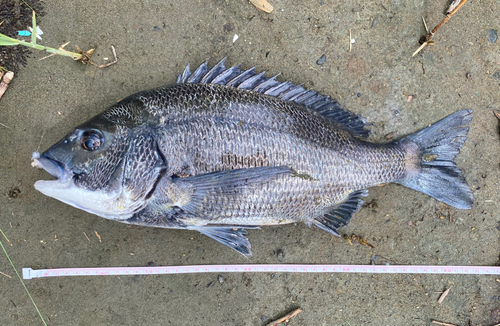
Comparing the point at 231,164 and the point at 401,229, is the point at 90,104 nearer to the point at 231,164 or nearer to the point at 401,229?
the point at 231,164

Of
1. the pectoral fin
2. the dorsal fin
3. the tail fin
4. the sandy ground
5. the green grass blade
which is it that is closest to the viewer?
the green grass blade

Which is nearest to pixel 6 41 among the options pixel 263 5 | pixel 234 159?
pixel 234 159

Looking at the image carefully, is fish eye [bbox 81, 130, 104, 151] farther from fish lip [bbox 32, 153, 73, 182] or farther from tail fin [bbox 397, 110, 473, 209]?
tail fin [bbox 397, 110, 473, 209]

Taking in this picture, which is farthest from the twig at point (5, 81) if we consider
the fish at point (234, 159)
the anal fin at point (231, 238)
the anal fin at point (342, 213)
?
the anal fin at point (342, 213)

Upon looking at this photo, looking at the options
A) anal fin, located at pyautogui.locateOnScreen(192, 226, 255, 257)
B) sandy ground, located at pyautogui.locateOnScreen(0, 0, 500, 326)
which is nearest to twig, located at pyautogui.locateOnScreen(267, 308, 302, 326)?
sandy ground, located at pyautogui.locateOnScreen(0, 0, 500, 326)

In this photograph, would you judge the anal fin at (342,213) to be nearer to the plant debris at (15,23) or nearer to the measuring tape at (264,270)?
the measuring tape at (264,270)

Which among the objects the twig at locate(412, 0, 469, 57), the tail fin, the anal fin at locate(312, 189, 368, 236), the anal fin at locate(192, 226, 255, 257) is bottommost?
the anal fin at locate(192, 226, 255, 257)
